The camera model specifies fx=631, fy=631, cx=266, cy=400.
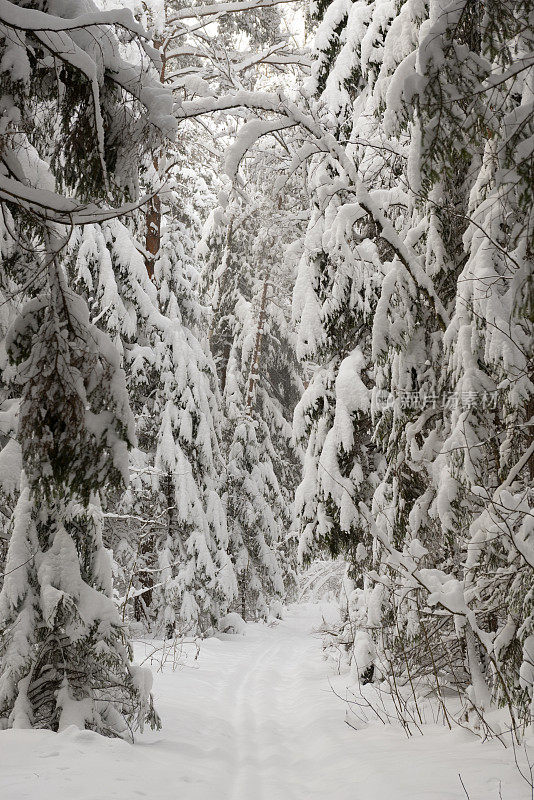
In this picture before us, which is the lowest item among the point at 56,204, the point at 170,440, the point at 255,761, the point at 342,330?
the point at 255,761

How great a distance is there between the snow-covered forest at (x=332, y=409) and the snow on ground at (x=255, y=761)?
3 centimetres

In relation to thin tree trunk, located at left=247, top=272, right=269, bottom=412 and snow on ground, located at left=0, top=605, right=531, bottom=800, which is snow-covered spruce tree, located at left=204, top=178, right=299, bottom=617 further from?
snow on ground, located at left=0, top=605, right=531, bottom=800

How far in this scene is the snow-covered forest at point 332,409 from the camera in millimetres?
3711

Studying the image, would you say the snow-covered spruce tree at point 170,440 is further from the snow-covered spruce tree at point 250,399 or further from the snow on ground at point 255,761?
the snow on ground at point 255,761

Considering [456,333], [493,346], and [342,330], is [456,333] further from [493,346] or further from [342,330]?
[342,330]

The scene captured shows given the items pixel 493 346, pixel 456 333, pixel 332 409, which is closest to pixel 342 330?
pixel 332 409

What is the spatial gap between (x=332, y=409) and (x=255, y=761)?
15.4ft

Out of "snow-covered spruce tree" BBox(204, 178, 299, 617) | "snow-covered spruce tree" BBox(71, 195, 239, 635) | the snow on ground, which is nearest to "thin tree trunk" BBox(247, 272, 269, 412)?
"snow-covered spruce tree" BBox(204, 178, 299, 617)

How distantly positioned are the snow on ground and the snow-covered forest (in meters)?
0.03

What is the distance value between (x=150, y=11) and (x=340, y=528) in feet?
29.2

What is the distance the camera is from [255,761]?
215 inches

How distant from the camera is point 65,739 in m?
4.72

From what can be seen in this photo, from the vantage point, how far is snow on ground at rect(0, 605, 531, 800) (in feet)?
13.0

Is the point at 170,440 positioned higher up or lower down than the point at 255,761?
higher up
